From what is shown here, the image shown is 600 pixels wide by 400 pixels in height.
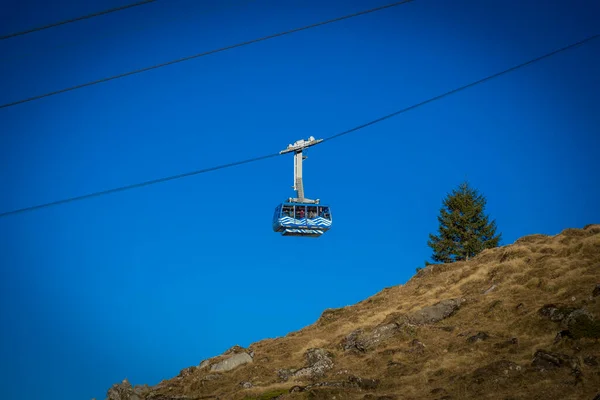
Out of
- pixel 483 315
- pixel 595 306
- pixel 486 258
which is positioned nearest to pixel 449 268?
pixel 486 258

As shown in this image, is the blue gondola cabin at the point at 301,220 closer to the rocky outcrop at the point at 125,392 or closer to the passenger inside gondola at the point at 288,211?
the passenger inside gondola at the point at 288,211

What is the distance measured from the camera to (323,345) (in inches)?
1991

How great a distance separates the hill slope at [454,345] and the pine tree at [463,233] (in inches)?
390

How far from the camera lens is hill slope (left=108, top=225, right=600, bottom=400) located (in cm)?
3138

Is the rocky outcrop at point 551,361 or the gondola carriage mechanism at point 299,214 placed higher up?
the gondola carriage mechanism at point 299,214

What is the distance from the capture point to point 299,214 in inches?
1842

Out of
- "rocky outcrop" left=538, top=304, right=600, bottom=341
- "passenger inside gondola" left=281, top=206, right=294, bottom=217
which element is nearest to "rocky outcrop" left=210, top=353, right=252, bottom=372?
"passenger inside gondola" left=281, top=206, right=294, bottom=217

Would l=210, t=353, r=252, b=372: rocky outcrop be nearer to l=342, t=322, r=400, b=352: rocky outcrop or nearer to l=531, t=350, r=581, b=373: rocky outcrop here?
l=342, t=322, r=400, b=352: rocky outcrop

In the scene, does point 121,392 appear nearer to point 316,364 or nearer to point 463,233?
point 316,364

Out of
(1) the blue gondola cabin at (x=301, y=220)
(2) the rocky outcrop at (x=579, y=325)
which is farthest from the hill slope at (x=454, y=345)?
(1) the blue gondola cabin at (x=301, y=220)

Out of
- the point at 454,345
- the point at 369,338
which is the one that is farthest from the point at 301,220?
the point at 454,345

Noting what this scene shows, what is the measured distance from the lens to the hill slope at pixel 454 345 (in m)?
31.4

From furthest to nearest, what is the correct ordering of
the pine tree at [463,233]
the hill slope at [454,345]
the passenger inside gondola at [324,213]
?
the pine tree at [463,233] → the passenger inside gondola at [324,213] → the hill slope at [454,345]

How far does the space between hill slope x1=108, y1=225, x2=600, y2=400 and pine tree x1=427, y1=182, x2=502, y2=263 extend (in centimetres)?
990
